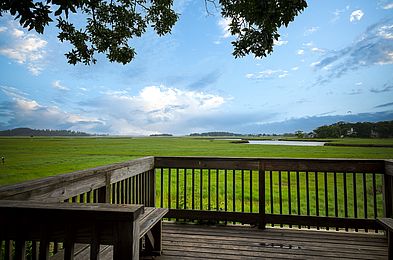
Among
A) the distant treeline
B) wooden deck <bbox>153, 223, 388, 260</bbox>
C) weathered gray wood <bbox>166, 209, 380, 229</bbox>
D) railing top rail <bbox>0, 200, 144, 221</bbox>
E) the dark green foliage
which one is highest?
the dark green foliage

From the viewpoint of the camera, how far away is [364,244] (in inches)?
142

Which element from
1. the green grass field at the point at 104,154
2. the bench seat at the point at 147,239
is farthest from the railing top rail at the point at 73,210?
the green grass field at the point at 104,154

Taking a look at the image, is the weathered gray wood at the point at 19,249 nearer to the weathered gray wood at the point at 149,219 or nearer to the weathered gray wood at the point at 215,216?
the weathered gray wood at the point at 149,219

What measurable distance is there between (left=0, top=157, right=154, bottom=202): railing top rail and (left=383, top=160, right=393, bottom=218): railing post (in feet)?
12.5

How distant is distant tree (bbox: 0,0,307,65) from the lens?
325 centimetres

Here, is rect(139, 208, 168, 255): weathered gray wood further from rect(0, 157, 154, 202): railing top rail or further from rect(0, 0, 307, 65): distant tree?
rect(0, 0, 307, 65): distant tree

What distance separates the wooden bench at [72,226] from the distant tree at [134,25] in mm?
2698

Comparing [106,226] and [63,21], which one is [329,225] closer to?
[106,226]

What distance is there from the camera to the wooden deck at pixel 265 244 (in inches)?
127

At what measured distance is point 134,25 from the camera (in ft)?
15.7

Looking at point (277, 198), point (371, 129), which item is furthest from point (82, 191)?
point (371, 129)

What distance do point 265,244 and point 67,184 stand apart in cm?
274

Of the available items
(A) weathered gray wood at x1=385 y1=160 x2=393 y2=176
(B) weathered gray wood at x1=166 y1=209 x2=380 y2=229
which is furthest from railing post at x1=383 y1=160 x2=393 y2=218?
(B) weathered gray wood at x1=166 y1=209 x2=380 y2=229

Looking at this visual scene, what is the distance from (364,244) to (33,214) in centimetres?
409
